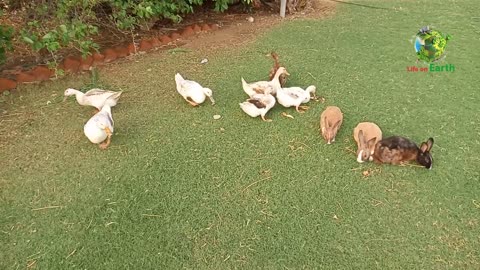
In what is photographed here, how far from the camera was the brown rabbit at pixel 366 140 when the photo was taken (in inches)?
105

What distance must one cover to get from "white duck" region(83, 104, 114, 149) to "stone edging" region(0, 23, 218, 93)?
1348 mm

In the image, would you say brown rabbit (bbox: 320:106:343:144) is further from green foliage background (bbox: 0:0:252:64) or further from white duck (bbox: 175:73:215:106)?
green foliage background (bbox: 0:0:252:64)

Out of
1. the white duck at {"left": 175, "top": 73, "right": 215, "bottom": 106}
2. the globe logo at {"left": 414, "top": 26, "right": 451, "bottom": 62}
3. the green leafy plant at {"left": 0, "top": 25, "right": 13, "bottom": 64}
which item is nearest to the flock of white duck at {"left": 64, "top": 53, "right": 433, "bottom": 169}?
the white duck at {"left": 175, "top": 73, "right": 215, "bottom": 106}

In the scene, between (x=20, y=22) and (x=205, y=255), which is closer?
(x=205, y=255)

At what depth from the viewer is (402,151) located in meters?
2.62

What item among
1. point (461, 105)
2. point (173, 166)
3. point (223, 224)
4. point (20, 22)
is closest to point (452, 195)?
point (461, 105)

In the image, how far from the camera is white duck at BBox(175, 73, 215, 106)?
325cm

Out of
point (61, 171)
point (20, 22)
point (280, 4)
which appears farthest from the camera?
point (280, 4)

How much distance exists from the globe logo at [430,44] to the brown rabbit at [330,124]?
1.92 m

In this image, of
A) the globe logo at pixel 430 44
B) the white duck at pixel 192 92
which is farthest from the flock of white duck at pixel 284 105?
the globe logo at pixel 430 44

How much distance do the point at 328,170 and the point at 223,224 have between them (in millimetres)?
848

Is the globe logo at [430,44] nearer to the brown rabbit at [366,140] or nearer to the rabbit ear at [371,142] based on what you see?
the brown rabbit at [366,140]

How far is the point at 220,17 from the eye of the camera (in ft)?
18.6

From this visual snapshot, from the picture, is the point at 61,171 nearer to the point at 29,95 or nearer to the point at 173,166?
the point at 173,166
